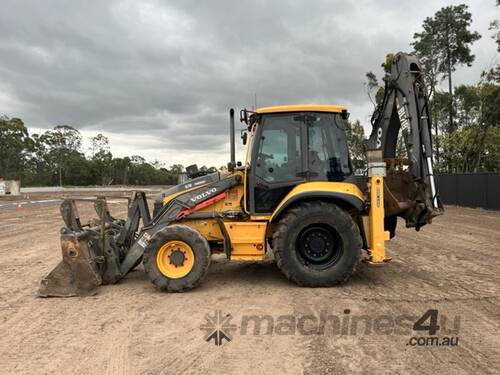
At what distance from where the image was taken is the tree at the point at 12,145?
79.4m

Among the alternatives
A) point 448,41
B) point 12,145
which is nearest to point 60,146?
point 12,145

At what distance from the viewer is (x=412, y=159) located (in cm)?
713

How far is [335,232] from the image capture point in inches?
261

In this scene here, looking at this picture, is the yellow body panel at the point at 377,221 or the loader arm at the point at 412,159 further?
the loader arm at the point at 412,159

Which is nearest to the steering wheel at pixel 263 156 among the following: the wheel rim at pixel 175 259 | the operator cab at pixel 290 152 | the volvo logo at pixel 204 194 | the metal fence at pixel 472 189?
the operator cab at pixel 290 152

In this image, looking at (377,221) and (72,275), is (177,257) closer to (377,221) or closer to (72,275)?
(72,275)

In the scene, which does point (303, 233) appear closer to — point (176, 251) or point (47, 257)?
point (176, 251)

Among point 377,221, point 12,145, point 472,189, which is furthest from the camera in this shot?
point 12,145

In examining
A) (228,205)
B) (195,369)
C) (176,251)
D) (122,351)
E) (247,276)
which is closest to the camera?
(195,369)

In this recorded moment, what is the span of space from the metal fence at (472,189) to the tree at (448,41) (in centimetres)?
1563

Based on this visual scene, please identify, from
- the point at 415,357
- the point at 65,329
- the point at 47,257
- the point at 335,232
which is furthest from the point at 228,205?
the point at 47,257

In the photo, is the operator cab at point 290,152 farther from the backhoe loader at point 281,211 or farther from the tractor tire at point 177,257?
the tractor tire at point 177,257

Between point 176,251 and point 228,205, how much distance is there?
1.08 meters
